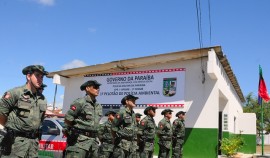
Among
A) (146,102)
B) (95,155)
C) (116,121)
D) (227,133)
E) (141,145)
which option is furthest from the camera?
(227,133)

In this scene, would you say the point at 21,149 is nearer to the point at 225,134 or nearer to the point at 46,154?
the point at 46,154

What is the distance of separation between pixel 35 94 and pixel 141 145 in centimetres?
539

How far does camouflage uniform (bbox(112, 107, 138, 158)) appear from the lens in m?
7.02

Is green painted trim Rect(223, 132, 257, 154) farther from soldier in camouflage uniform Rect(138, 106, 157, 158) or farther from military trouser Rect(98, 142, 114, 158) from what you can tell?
military trouser Rect(98, 142, 114, 158)

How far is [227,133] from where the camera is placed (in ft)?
49.9

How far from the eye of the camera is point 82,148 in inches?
201

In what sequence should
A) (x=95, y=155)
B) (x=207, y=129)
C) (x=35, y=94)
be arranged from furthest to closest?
1. (x=207, y=129)
2. (x=95, y=155)
3. (x=35, y=94)

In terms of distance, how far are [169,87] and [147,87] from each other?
106 cm

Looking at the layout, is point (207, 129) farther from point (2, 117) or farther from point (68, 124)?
point (2, 117)

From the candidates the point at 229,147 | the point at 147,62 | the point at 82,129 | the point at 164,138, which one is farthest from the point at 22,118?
the point at 229,147

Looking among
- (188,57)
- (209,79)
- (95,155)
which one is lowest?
(95,155)

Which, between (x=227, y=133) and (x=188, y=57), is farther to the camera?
(x=227, y=133)

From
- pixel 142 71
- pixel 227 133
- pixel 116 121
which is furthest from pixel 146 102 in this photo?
pixel 116 121

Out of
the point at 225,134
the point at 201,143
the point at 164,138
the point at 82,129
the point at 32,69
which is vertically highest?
the point at 32,69
